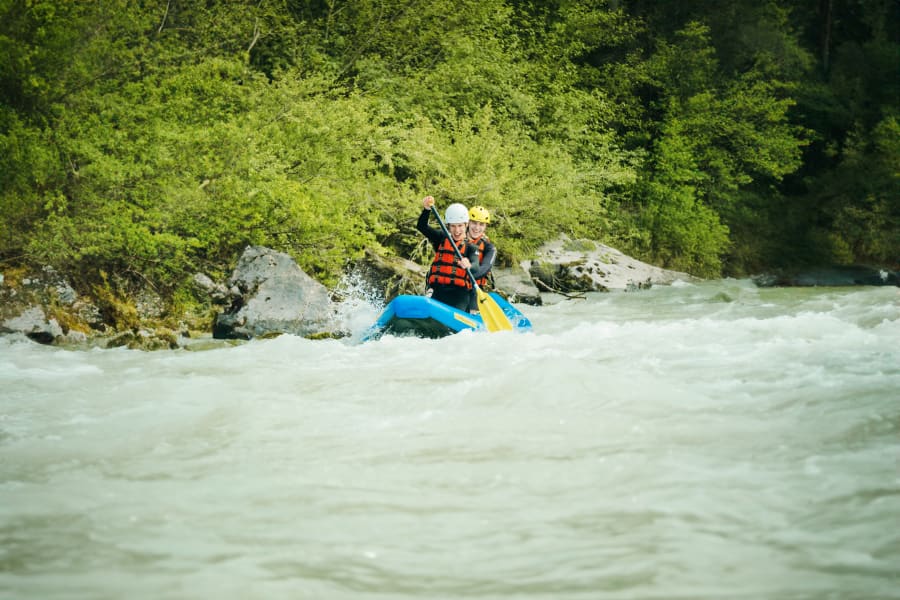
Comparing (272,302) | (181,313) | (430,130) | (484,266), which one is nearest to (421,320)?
(484,266)

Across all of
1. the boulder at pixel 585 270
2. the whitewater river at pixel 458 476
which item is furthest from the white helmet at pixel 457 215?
the boulder at pixel 585 270

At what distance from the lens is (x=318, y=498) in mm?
3160

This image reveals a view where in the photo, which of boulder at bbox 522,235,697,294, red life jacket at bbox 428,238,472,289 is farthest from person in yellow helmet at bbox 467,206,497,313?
boulder at bbox 522,235,697,294

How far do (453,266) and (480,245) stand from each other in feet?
1.51

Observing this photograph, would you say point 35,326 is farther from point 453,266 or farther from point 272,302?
point 453,266

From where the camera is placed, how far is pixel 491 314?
7438 mm

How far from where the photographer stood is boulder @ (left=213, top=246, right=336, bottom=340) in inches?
304

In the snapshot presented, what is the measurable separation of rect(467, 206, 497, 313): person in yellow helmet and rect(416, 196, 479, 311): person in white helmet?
6 centimetres

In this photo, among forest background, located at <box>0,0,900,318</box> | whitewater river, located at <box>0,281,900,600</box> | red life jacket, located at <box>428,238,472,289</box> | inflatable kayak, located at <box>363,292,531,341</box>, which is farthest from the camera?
forest background, located at <box>0,0,900,318</box>

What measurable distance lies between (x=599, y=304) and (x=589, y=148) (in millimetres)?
6468

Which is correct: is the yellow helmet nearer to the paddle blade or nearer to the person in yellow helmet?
the person in yellow helmet

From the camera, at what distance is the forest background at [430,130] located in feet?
26.3

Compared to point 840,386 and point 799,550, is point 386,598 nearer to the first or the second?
point 799,550

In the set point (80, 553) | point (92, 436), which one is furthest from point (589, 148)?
point (80, 553)
